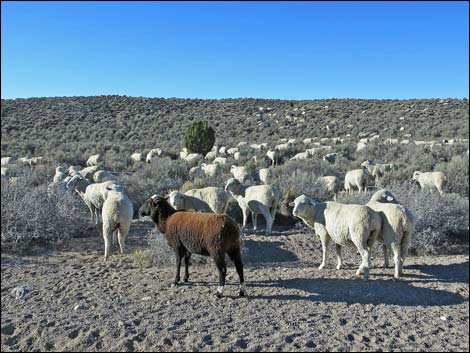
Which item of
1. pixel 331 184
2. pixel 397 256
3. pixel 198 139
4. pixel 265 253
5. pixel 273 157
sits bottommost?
pixel 265 253

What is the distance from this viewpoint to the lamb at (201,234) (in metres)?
6.41

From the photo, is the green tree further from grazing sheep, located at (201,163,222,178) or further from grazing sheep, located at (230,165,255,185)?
grazing sheep, located at (230,165,255,185)

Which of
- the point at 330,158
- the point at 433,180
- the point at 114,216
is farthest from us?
the point at 330,158

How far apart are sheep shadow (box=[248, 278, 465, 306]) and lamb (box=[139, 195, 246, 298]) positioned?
74cm

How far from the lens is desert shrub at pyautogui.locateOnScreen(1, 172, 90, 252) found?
9023 mm

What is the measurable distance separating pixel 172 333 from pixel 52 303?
→ 2.28 metres

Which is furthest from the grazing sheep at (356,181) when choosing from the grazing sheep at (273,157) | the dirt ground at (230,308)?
the grazing sheep at (273,157)

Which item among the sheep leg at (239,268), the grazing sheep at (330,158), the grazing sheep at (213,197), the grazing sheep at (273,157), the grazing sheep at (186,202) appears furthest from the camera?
the grazing sheep at (273,157)

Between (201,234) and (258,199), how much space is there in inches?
213

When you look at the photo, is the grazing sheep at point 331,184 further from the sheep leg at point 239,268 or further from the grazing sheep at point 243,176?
the sheep leg at point 239,268

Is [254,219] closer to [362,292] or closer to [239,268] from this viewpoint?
[362,292]

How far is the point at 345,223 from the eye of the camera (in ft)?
26.1

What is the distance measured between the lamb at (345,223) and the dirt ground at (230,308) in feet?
1.76

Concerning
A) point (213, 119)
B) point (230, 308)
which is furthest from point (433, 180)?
point (213, 119)
